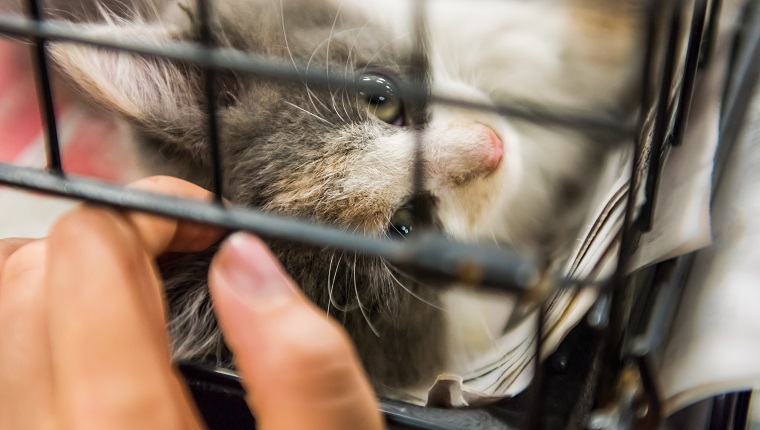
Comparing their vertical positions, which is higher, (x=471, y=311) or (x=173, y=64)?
(x=173, y=64)

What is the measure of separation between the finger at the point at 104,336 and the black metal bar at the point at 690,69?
1.33ft

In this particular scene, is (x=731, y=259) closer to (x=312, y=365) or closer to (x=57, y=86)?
(x=312, y=365)

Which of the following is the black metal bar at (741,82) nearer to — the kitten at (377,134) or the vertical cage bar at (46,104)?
the kitten at (377,134)

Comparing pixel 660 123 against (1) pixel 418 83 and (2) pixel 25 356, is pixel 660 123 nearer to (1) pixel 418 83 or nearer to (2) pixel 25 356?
(1) pixel 418 83

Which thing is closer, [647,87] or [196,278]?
[647,87]

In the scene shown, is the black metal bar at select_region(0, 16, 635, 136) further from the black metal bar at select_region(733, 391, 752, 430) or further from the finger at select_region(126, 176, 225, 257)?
the black metal bar at select_region(733, 391, 752, 430)

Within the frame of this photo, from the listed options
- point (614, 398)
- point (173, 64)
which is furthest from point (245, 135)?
point (614, 398)

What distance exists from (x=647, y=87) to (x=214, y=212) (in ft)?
0.75

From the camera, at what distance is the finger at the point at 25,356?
1.25ft

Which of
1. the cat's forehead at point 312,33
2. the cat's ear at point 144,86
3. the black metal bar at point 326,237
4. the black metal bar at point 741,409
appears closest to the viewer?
the black metal bar at point 326,237

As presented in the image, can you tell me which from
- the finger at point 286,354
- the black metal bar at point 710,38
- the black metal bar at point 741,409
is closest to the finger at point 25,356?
the finger at point 286,354

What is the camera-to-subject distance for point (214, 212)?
34 centimetres

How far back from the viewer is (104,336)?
13.8 inches

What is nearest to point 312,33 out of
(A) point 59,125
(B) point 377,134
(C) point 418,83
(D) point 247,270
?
(B) point 377,134
